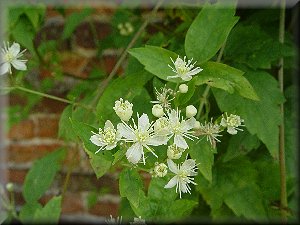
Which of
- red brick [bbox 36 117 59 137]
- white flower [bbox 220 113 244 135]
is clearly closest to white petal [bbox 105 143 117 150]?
white flower [bbox 220 113 244 135]

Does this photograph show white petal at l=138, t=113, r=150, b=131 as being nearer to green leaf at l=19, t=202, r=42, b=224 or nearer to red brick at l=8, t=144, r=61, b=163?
green leaf at l=19, t=202, r=42, b=224

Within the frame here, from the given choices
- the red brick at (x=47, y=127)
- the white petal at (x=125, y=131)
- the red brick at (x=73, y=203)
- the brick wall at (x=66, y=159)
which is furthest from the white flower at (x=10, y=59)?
the red brick at (x=73, y=203)

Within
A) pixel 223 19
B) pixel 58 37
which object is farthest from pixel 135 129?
pixel 58 37

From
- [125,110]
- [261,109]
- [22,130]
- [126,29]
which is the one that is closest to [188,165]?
[125,110]

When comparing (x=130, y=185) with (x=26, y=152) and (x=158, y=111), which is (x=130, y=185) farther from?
(x=26, y=152)

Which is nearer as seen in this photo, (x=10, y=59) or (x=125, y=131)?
(x=125, y=131)
